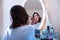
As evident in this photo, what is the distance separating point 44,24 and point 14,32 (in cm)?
99

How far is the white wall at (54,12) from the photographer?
1.94 m

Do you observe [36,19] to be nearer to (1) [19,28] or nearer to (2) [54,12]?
(2) [54,12]

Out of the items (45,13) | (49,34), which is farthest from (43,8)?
(49,34)

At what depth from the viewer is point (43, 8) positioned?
1.95 meters

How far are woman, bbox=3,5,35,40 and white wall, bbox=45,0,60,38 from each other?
38.6 inches

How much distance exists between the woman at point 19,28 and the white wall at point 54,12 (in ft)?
3.21

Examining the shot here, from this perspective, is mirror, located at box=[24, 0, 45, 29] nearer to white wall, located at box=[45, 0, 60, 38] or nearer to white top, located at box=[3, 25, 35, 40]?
white wall, located at box=[45, 0, 60, 38]

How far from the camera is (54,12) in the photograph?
195 cm

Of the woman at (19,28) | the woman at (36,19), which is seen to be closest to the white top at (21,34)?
the woman at (19,28)

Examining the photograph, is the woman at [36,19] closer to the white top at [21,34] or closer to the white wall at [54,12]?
the white wall at [54,12]

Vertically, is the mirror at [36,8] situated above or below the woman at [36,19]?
above

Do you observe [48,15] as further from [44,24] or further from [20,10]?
[20,10]

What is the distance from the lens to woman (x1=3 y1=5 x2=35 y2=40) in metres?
0.99

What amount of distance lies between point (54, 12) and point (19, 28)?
1066 mm
